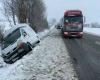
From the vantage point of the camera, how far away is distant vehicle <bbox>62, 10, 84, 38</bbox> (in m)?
38.4

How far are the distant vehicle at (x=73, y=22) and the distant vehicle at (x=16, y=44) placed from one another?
57.2ft

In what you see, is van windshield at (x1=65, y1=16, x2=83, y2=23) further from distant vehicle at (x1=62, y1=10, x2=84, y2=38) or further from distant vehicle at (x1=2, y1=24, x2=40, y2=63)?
distant vehicle at (x1=2, y1=24, x2=40, y2=63)

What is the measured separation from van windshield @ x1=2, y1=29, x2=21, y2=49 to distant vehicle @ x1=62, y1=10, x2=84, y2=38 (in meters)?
18.9

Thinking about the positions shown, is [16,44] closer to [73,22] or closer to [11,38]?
[11,38]

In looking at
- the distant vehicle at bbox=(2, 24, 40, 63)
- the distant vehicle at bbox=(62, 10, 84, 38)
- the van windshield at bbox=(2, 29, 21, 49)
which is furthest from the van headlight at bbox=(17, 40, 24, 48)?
the distant vehicle at bbox=(62, 10, 84, 38)

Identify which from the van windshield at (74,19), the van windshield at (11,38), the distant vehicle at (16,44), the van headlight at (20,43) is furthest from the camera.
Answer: the van windshield at (74,19)

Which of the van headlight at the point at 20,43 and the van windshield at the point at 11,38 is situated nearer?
the van headlight at the point at 20,43

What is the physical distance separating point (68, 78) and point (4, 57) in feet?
28.9

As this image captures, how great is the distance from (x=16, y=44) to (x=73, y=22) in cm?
1994

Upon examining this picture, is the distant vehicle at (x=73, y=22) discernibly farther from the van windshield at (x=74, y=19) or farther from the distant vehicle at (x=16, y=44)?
the distant vehicle at (x=16, y=44)

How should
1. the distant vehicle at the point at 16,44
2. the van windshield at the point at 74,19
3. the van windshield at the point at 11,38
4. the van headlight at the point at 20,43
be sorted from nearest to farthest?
the distant vehicle at the point at 16,44, the van headlight at the point at 20,43, the van windshield at the point at 11,38, the van windshield at the point at 74,19

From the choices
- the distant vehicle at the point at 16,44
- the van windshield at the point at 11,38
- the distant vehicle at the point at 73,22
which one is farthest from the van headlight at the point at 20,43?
the distant vehicle at the point at 73,22

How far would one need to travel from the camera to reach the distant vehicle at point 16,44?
1912 cm

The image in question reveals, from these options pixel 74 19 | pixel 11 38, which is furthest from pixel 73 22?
pixel 11 38
